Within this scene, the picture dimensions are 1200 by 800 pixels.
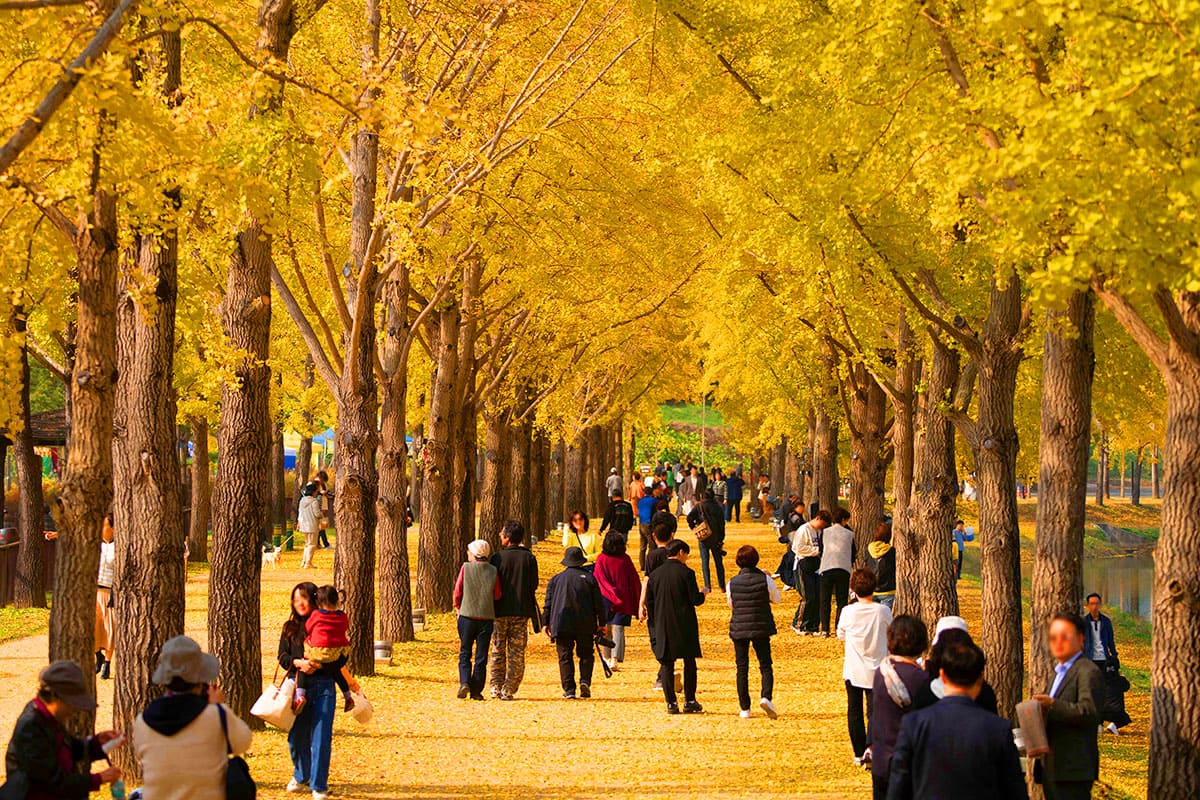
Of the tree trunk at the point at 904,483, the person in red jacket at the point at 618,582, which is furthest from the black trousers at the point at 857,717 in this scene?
the tree trunk at the point at 904,483

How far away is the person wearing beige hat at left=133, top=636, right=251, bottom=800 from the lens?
698 centimetres

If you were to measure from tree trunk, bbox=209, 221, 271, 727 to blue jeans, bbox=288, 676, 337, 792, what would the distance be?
2240mm

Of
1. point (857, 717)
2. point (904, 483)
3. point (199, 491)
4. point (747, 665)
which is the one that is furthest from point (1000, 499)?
point (199, 491)

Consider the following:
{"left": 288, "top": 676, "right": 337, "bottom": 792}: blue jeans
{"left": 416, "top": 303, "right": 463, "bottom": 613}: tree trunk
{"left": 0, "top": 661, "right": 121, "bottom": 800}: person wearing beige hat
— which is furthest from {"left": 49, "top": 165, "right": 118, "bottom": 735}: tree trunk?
{"left": 416, "top": 303, "right": 463, "bottom": 613}: tree trunk

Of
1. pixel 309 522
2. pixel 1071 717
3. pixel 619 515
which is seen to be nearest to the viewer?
pixel 1071 717

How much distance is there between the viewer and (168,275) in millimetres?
11164

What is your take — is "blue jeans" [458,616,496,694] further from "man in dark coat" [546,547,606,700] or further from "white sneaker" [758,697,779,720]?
"white sneaker" [758,697,779,720]

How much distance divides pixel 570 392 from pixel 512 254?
2024 cm

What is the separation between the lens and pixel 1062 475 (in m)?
12.6

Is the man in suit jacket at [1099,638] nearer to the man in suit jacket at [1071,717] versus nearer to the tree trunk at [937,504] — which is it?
the tree trunk at [937,504]

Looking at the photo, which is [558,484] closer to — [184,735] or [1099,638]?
[1099,638]

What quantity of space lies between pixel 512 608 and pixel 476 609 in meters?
0.46

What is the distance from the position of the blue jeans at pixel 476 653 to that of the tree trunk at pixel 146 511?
5.37m

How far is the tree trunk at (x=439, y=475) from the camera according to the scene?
23109 millimetres
